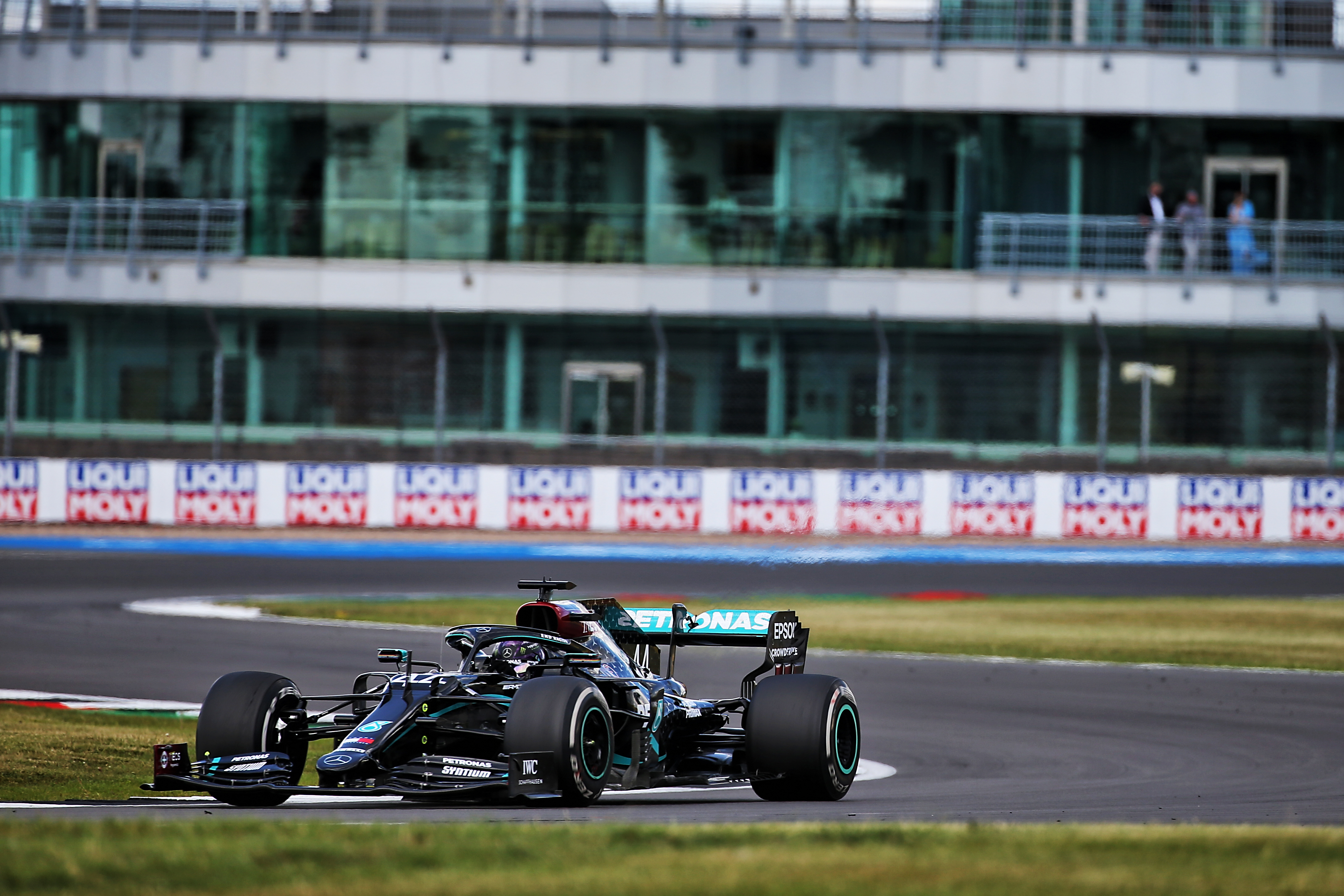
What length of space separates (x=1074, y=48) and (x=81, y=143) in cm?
1951

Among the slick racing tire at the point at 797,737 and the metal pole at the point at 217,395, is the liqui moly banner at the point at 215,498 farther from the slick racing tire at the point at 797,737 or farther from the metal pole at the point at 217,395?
the slick racing tire at the point at 797,737

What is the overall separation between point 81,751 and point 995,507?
19.1m

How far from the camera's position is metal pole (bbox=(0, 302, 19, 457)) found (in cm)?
3116

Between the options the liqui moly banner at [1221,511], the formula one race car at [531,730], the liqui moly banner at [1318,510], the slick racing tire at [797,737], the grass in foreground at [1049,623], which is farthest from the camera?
the liqui moly banner at [1221,511]

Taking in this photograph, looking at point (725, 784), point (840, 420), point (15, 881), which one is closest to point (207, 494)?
point (840, 420)

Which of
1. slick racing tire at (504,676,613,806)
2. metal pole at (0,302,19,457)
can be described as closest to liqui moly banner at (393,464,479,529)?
metal pole at (0,302,19,457)

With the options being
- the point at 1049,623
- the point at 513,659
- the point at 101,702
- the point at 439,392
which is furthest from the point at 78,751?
the point at 439,392

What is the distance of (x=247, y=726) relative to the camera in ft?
30.8

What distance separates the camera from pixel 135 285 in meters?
35.7

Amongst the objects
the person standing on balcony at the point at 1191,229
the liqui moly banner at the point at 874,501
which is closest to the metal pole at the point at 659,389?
the liqui moly banner at the point at 874,501

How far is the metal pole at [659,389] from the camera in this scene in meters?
31.3

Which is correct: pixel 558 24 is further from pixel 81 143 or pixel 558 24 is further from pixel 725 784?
pixel 725 784

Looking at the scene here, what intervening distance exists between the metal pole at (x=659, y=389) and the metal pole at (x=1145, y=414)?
8233 mm

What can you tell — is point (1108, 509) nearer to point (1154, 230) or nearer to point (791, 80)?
point (1154, 230)
